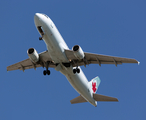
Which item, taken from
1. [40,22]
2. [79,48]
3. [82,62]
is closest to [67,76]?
[82,62]

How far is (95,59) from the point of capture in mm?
32125

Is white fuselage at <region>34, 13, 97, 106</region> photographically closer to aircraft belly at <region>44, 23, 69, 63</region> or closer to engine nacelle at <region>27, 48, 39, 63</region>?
aircraft belly at <region>44, 23, 69, 63</region>

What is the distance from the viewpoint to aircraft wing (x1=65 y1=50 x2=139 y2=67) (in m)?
30.6

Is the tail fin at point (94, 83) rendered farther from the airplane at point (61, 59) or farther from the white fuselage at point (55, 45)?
the white fuselage at point (55, 45)

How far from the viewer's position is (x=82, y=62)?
32.6 m

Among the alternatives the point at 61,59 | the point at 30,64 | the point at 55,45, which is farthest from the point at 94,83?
the point at 55,45

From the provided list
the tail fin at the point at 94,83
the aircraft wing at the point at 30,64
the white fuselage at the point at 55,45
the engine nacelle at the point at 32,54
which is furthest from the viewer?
the tail fin at the point at 94,83

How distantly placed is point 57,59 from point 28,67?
6.73 metres

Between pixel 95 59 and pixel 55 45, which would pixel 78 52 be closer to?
pixel 55 45

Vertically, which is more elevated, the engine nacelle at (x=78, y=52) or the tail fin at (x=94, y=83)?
the engine nacelle at (x=78, y=52)

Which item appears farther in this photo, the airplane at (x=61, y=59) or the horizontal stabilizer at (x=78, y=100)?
the horizontal stabilizer at (x=78, y=100)

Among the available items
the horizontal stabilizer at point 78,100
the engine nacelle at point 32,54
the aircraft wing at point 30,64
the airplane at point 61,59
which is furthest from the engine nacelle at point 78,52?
the horizontal stabilizer at point 78,100

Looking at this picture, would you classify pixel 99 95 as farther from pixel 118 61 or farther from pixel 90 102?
pixel 118 61

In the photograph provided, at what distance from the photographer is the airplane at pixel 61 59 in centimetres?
2911
